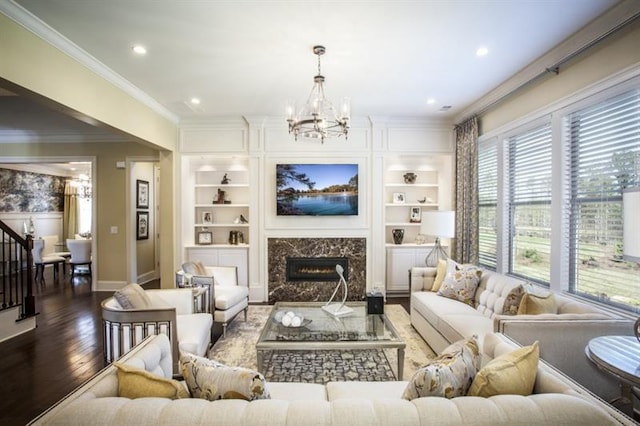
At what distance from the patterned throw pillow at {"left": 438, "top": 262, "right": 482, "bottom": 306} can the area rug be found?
0.64 meters

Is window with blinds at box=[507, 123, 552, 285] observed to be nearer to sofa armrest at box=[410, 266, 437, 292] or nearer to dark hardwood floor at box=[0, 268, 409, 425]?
sofa armrest at box=[410, 266, 437, 292]

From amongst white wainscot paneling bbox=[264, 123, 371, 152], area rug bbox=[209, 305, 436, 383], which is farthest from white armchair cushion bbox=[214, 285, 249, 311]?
white wainscot paneling bbox=[264, 123, 371, 152]

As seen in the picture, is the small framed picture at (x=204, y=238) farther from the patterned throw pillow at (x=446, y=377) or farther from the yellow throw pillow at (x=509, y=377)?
the yellow throw pillow at (x=509, y=377)

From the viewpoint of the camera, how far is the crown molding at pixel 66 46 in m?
2.31

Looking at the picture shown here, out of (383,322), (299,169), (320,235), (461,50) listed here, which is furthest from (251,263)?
(461,50)

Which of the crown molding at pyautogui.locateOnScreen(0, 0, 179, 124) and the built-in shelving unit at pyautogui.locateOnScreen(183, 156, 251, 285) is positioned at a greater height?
the crown molding at pyautogui.locateOnScreen(0, 0, 179, 124)

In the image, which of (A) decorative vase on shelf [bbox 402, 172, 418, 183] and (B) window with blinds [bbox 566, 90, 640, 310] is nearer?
(B) window with blinds [bbox 566, 90, 640, 310]

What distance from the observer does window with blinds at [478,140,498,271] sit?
4168mm

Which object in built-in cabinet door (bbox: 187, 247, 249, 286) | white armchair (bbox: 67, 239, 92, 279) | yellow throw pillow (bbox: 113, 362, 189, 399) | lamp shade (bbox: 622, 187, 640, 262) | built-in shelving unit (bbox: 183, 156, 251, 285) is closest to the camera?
yellow throw pillow (bbox: 113, 362, 189, 399)

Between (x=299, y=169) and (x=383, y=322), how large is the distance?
2.88 m

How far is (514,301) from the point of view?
8.47 feet

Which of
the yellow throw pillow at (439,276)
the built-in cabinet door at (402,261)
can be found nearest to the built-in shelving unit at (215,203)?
the built-in cabinet door at (402,261)

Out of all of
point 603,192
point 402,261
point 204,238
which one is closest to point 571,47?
point 603,192

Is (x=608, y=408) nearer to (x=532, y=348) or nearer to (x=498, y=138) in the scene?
(x=532, y=348)
